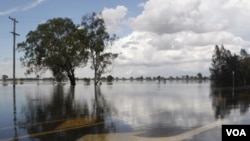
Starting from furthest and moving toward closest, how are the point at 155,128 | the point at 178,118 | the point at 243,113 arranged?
the point at 243,113 < the point at 178,118 < the point at 155,128

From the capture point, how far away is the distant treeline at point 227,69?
8625cm

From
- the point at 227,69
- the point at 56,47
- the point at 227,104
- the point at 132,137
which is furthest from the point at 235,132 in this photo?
the point at 227,69

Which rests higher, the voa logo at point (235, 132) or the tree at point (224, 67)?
the tree at point (224, 67)

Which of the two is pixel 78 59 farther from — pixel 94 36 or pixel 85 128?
pixel 85 128

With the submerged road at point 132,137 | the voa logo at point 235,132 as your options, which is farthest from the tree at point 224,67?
the voa logo at point 235,132

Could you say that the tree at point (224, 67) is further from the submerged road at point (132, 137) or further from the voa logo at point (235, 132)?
the voa logo at point (235, 132)

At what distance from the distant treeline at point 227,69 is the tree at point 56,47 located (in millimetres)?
35407

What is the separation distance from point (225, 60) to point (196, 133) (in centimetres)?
7953

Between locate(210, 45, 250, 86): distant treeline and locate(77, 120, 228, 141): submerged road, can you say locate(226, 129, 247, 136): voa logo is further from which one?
locate(210, 45, 250, 86): distant treeline

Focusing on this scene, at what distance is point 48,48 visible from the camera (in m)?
67.5

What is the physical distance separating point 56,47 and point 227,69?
40291mm

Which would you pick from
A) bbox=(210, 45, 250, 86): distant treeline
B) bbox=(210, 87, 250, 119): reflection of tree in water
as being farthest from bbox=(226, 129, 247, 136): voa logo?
bbox=(210, 45, 250, 86): distant treeline

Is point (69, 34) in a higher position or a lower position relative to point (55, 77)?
higher

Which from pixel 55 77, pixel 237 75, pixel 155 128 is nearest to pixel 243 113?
pixel 155 128
